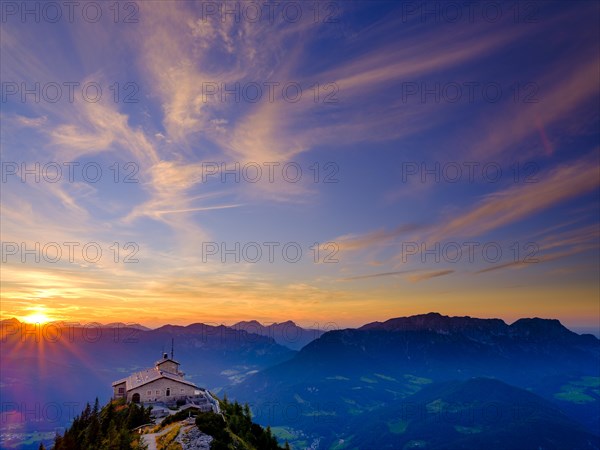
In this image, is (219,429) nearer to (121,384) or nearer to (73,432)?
(73,432)

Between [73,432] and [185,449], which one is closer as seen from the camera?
[185,449]

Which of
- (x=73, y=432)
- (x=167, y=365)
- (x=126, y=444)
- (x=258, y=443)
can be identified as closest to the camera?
(x=126, y=444)

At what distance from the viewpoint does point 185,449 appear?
1751 inches

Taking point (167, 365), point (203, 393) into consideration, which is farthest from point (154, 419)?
point (167, 365)

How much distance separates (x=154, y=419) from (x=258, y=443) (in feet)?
76.1

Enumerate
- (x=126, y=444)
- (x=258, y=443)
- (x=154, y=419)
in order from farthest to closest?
(x=154, y=419) < (x=258, y=443) < (x=126, y=444)

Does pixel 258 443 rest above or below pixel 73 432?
below

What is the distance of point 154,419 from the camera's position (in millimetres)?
67250

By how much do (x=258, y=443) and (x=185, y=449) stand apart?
524 inches

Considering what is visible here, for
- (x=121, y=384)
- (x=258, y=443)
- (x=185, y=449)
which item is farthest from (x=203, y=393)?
(x=185, y=449)

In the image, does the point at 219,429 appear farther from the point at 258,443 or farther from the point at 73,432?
the point at 73,432

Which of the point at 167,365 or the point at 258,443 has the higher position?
the point at 167,365

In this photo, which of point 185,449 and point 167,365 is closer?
point 185,449

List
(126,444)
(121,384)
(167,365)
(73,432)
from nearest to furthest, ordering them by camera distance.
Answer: (126,444) < (73,432) < (121,384) < (167,365)
